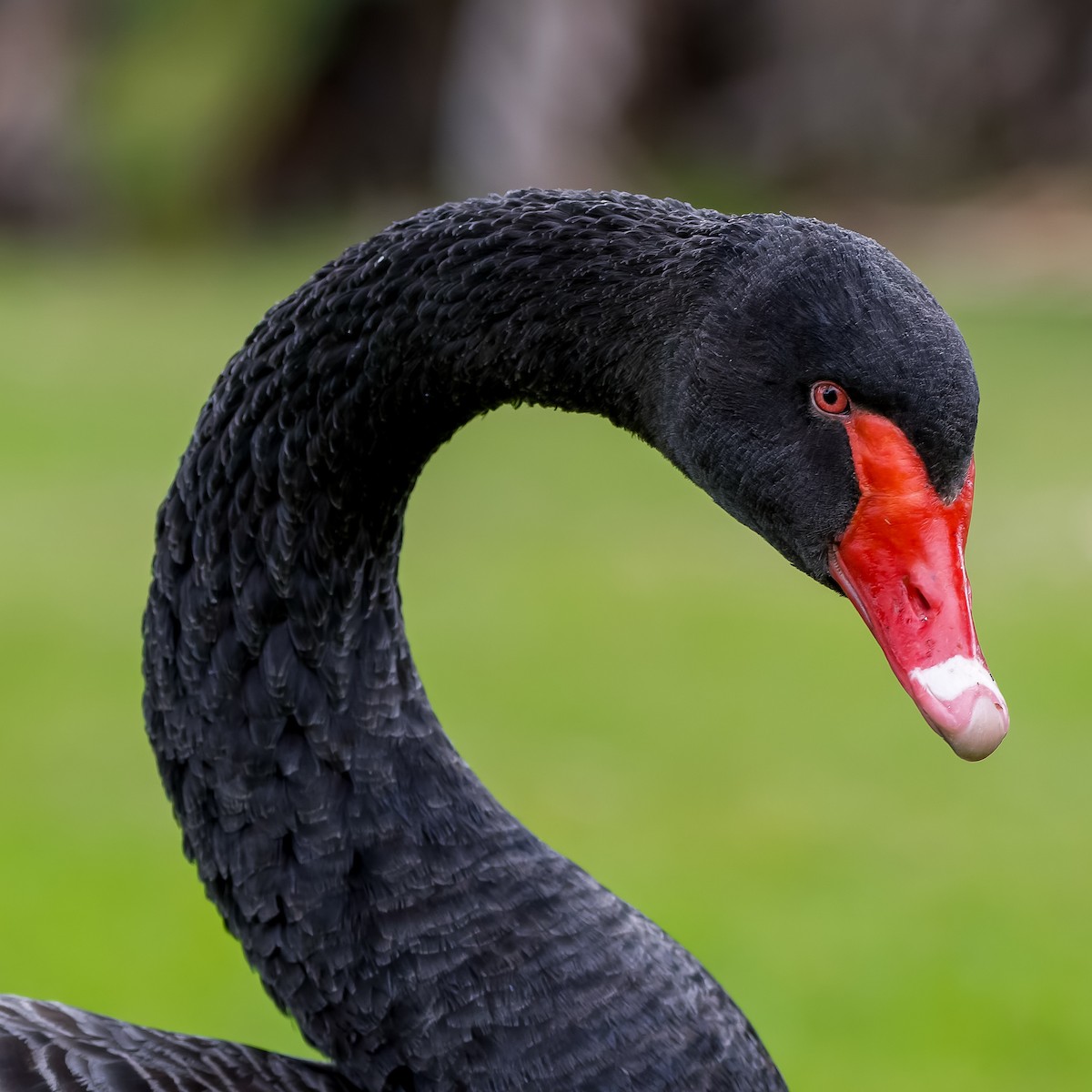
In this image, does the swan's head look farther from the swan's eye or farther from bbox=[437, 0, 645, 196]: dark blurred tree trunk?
bbox=[437, 0, 645, 196]: dark blurred tree trunk

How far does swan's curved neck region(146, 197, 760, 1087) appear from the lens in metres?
1.34

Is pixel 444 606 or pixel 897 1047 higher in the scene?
pixel 444 606

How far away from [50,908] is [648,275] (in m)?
2.12

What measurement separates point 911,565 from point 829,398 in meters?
0.13

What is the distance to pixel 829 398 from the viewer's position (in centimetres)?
113

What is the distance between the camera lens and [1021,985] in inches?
103

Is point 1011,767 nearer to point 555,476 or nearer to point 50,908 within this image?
point 50,908

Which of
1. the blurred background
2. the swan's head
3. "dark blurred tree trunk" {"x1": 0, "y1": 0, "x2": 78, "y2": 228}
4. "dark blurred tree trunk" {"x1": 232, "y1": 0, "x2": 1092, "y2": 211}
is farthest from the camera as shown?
"dark blurred tree trunk" {"x1": 0, "y1": 0, "x2": 78, "y2": 228}

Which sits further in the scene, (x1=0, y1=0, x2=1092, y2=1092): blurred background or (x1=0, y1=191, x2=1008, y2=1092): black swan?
(x1=0, y1=0, x2=1092, y2=1092): blurred background

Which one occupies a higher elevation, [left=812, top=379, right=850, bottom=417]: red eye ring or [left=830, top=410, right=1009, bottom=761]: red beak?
[left=812, top=379, right=850, bottom=417]: red eye ring

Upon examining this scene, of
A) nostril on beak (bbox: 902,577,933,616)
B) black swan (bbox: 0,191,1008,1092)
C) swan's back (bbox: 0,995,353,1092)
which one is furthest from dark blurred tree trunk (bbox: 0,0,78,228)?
nostril on beak (bbox: 902,577,933,616)

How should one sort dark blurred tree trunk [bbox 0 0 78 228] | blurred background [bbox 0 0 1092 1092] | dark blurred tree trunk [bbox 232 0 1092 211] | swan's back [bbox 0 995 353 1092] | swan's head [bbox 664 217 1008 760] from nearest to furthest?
1. swan's head [bbox 664 217 1008 760]
2. swan's back [bbox 0 995 353 1092]
3. blurred background [bbox 0 0 1092 1092]
4. dark blurred tree trunk [bbox 232 0 1092 211]
5. dark blurred tree trunk [bbox 0 0 78 228]

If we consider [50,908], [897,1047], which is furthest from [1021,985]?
[50,908]

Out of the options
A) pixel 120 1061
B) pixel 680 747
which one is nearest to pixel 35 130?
pixel 680 747
